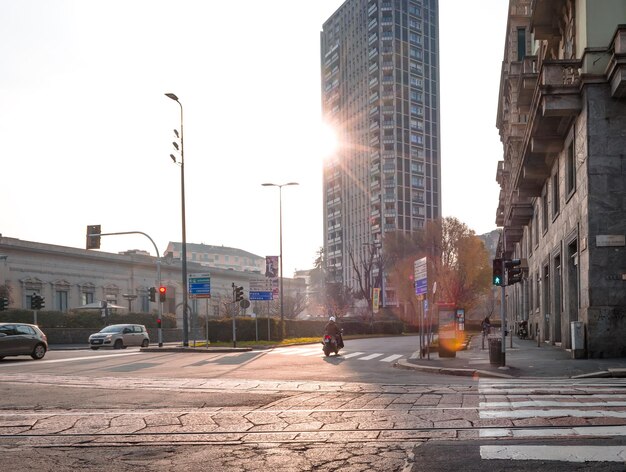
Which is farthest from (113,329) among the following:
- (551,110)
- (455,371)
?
(551,110)

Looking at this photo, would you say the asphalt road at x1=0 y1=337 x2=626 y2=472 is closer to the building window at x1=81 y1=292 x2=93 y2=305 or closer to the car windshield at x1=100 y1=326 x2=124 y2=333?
the car windshield at x1=100 y1=326 x2=124 y2=333

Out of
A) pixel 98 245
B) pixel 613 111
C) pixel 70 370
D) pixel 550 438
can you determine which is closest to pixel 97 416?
pixel 550 438

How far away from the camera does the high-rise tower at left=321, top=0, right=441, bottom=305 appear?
4739 inches

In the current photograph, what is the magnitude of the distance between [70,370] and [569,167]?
58.6 feet

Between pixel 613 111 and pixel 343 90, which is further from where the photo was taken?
pixel 343 90

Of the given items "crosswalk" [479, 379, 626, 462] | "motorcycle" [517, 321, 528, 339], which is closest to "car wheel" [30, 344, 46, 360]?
"crosswalk" [479, 379, 626, 462]

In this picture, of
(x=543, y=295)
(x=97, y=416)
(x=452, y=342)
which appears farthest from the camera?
(x=543, y=295)

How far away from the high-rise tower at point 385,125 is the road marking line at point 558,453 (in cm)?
10483

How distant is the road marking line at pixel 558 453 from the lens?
598 cm

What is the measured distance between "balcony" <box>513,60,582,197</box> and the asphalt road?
10.3 m

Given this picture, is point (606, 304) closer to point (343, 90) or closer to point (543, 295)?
point (543, 295)

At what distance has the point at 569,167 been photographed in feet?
81.5

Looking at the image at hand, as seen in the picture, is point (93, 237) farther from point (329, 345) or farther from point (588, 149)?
point (588, 149)

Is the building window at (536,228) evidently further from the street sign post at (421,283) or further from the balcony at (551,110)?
the street sign post at (421,283)
